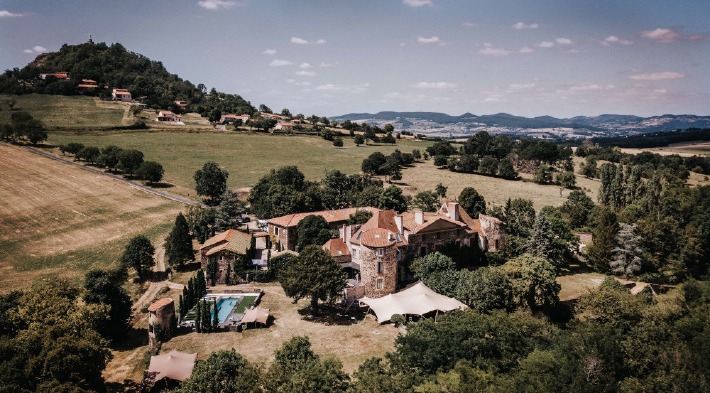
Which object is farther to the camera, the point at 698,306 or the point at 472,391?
the point at 698,306

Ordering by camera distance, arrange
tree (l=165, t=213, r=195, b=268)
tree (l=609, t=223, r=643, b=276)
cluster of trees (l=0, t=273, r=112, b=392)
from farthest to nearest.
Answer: tree (l=609, t=223, r=643, b=276), tree (l=165, t=213, r=195, b=268), cluster of trees (l=0, t=273, r=112, b=392)

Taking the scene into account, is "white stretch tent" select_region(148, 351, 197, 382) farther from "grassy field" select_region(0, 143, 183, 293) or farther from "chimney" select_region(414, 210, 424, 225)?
"chimney" select_region(414, 210, 424, 225)

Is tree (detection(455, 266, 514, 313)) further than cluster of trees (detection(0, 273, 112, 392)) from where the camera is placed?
Yes

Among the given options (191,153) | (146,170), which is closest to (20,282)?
(146,170)

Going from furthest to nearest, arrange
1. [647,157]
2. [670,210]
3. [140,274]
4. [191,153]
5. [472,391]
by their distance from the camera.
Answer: [647,157], [191,153], [670,210], [140,274], [472,391]

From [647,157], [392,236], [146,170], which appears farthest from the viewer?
[647,157]

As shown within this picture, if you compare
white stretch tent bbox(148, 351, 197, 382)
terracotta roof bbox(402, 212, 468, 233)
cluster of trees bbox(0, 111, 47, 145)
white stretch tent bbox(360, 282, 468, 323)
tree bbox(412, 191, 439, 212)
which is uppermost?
cluster of trees bbox(0, 111, 47, 145)

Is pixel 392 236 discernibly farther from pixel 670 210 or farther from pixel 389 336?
pixel 670 210

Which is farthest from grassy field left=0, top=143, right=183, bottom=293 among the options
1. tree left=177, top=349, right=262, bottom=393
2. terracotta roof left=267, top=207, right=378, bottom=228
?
tree left=177, top=349, right=262, bottom=393

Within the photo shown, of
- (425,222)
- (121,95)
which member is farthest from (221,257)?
(121,95)
